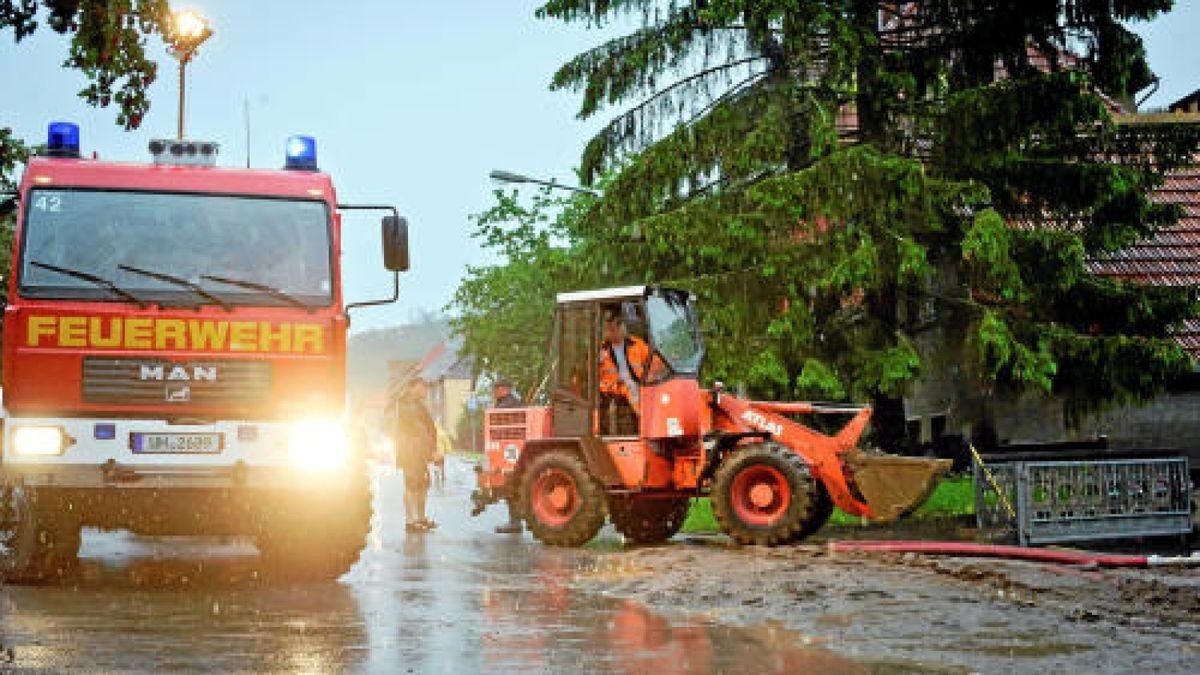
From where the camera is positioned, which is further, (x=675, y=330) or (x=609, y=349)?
(x=675, y=330)

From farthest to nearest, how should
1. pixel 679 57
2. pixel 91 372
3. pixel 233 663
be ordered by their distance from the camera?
pixel 679 57, pixel 91 372, pixel 233 663

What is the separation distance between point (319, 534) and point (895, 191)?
357 inches

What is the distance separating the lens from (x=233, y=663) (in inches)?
290

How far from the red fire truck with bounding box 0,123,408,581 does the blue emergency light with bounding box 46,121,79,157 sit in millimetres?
347

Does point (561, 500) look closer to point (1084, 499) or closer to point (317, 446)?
point (1084, 499)

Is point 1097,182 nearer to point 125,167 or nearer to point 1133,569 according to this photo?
point 1133,569

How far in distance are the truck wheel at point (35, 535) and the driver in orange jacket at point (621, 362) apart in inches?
245

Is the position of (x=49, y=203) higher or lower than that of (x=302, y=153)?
lower

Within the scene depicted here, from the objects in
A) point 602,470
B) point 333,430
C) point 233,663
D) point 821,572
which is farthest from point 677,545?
point 233,663

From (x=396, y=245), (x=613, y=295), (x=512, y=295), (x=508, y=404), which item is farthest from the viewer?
(x=512, y=295)

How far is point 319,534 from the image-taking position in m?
11.6

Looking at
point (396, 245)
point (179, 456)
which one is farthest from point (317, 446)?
point (396, 245)

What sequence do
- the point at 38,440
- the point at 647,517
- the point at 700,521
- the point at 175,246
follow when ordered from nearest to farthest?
A: the point at 38,440, the point at 175,246, the point at 647,517, the point at 700,521

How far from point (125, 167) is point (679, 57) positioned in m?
10.2
